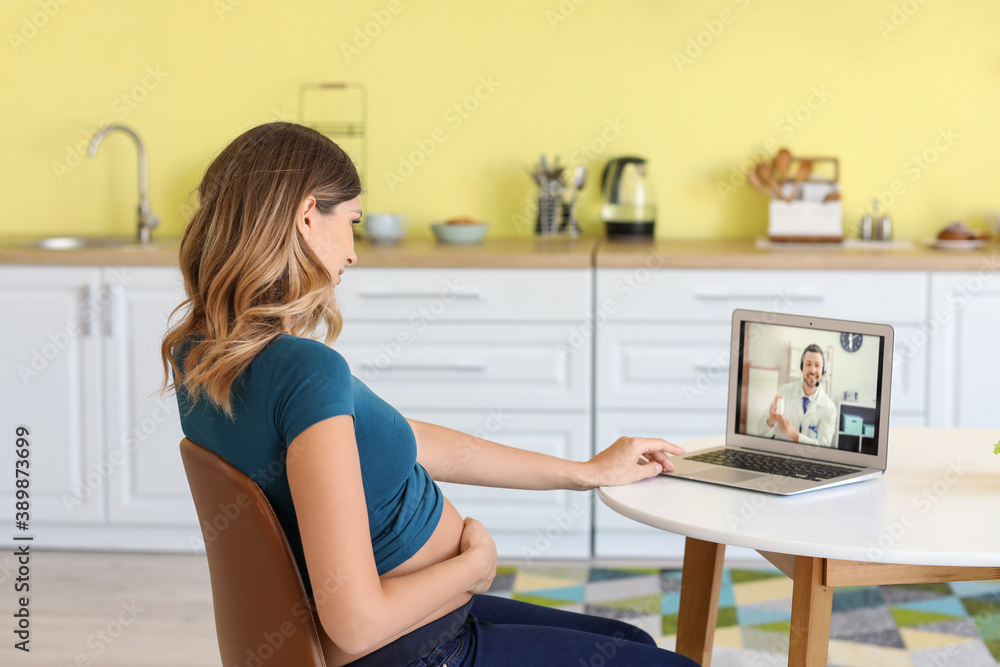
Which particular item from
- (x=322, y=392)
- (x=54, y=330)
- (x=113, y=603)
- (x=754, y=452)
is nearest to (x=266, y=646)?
(x=322, y=392)

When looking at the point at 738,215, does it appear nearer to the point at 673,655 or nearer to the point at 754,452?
the point at 754,452

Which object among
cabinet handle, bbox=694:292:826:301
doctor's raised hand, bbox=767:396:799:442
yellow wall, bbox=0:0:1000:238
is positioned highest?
yellow wall, bbox=0:0:1000:238

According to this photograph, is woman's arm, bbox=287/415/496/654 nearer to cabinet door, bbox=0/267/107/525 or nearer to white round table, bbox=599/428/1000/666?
white round table, bbox=599/428/1000/666

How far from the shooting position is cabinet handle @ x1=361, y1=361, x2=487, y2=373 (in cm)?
276

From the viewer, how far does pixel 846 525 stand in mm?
1208

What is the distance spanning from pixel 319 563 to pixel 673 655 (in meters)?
0.47

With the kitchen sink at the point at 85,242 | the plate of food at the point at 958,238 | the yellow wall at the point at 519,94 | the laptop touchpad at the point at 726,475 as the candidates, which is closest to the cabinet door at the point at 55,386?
the kitchen sink at the point at 85,242

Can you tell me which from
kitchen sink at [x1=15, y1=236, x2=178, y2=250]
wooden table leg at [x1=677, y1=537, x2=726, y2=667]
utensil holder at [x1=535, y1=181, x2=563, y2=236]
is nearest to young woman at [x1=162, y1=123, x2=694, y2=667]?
wooden table leg at [x1=677, y1=537, x2=726, y2=667]

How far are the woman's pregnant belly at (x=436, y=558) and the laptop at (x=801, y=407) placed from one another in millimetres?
358

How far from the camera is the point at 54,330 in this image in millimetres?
2826

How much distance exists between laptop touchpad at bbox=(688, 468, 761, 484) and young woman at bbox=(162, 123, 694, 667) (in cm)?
28

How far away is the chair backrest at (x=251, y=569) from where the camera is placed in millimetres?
1022

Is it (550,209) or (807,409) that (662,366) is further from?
(807,409)

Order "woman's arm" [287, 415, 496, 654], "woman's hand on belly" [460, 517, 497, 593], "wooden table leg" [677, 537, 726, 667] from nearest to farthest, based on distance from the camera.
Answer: "woman's arm" [287, 415, 496, 654]
"woman's hand on belly" [460, 517, 497, 593]
"wooden table leg" [677, 537, 726, 667]
